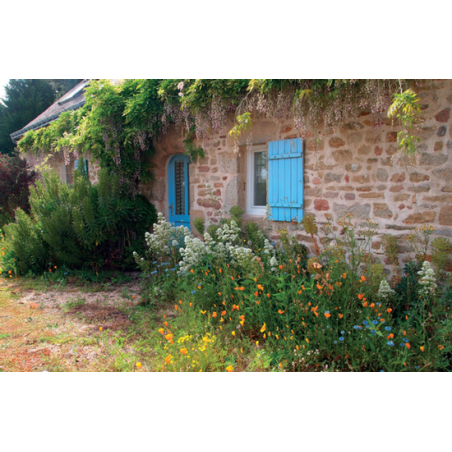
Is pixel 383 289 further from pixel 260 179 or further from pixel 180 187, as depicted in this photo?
pixel 180 187

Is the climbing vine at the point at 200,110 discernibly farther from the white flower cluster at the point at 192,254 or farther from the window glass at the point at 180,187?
the white flower cluster at the point at 192,254

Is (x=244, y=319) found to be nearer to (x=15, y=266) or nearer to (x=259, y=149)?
(x=259, y=149)

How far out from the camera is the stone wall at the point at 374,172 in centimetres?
338

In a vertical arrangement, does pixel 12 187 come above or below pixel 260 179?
below

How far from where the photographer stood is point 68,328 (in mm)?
3768

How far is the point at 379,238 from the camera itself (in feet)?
12.6

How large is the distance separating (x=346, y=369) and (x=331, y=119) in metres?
2.69

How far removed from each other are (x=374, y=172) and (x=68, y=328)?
3738 mm

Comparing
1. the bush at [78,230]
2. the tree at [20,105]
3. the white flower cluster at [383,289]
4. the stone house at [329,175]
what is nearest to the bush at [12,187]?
the bush at [78,230]

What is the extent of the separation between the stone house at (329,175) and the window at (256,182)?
0.05 feet

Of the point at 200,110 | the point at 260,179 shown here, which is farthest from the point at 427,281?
the point at 200,110

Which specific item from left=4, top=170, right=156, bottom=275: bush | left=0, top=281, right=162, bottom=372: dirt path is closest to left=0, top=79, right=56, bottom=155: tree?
left=4, top=170, right=156, bottom=275: bush

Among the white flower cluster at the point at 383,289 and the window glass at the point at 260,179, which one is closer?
the white flower cluster at the point at 383,289
